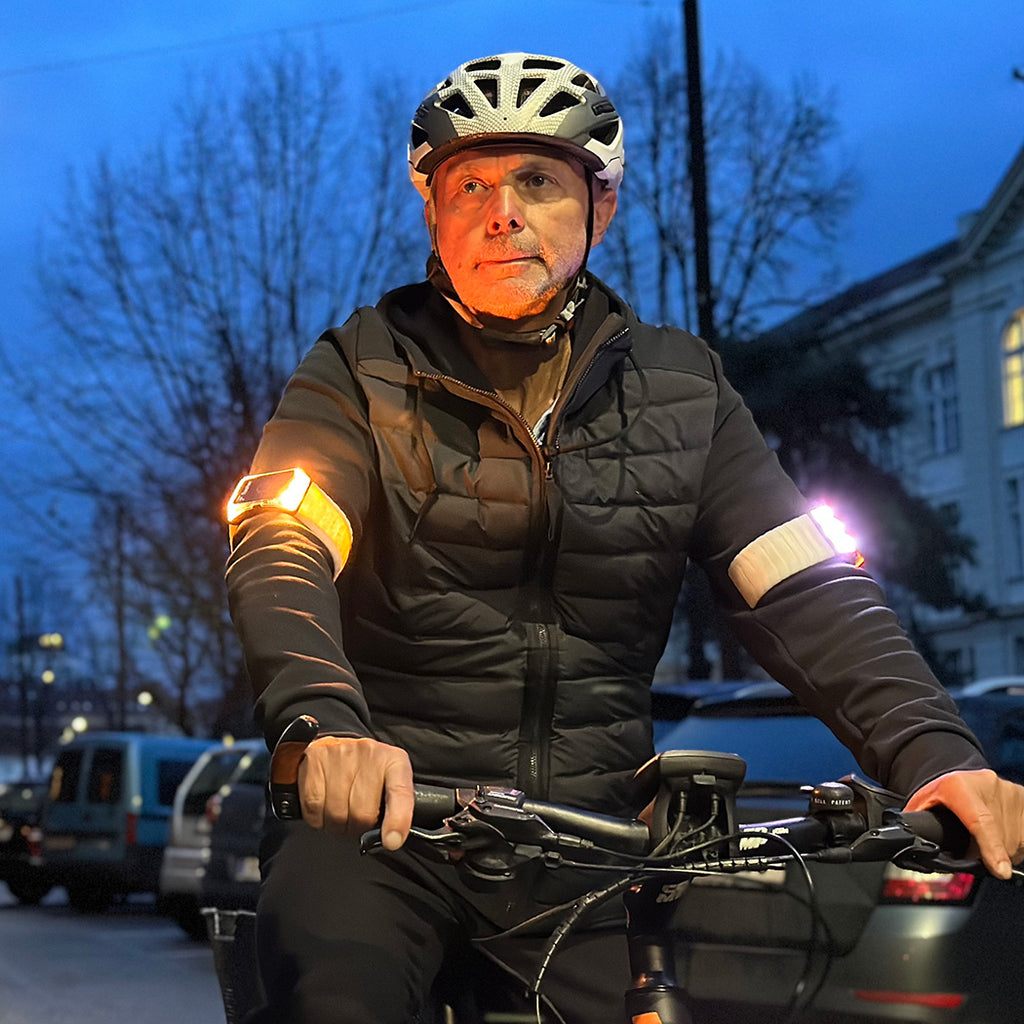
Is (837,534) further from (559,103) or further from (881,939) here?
(881,939)

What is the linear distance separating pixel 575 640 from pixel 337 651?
1.47 ft

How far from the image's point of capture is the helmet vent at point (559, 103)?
3033 millimetres

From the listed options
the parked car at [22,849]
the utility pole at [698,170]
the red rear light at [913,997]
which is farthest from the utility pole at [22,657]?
the red rear light at [913,997]

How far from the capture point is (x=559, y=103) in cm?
306

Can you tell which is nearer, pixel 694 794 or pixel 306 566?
pixel 694 794

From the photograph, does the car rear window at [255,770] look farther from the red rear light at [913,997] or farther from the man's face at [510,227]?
the man's face at [510,227]

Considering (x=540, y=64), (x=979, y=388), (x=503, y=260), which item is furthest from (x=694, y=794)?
(x=979, y=388)

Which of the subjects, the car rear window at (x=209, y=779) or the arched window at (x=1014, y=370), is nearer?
the car rear window at (x=209, y=779)

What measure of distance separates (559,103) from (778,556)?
0.85m

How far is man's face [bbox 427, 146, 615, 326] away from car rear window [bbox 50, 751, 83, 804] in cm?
1906

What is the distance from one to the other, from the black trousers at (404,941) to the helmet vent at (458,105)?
1.23m

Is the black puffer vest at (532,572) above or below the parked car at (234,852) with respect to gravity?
above

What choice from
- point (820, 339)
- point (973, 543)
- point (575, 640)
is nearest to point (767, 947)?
point (575, 640)

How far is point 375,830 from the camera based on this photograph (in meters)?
2.12
